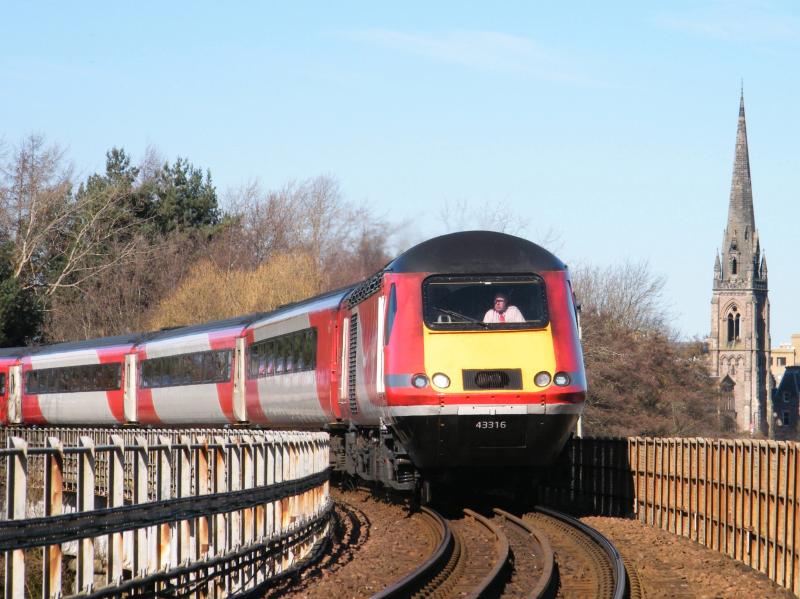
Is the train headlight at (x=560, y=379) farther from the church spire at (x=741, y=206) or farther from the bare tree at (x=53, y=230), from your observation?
the church spire at (x=741, y=206)

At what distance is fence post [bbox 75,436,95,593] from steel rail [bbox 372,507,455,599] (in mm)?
2393

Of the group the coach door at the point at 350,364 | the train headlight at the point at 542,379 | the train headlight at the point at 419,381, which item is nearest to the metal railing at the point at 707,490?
the train headlight at the point at 542,379

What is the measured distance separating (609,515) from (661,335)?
162 ft

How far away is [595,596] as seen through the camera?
38.7 ft

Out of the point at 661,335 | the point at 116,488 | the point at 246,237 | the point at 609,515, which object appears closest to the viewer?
the point at 116,488

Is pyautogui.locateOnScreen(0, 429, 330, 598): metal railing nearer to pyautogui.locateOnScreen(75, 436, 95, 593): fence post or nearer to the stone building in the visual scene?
pyautogui.locateOnScreen(75, 436, 95, 593): fence post

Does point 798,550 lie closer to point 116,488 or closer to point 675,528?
point 675,528

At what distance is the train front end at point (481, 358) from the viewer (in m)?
16.3

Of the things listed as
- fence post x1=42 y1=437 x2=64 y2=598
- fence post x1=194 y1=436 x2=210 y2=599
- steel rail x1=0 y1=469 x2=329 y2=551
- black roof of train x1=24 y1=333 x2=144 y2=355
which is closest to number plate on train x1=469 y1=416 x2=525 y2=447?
steel rail x1=0 y1=469 x2=329 y2=551

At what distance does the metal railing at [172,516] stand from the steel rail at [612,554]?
3015mm

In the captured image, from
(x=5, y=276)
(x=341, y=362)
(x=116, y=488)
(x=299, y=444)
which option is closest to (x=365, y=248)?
(x=5, y=276)

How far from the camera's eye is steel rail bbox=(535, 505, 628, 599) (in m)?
11.5

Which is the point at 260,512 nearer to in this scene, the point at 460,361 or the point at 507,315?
the point at 460,361

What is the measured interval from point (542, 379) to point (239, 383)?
1254 cm
